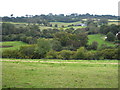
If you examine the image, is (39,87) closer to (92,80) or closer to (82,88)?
(82,88)

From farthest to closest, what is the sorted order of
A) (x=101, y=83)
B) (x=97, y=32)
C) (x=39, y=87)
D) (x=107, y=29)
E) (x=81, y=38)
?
1. (x=97, y=32)
2. (x=107, y=29)
3. (x=81, y=38)
4. (x=101, y=83)
5. (x=39, y=87)

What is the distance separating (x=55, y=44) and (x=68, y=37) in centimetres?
1494

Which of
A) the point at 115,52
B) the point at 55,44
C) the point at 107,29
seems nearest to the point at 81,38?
the point at 55,44

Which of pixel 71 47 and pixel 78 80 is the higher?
pixel 78 80

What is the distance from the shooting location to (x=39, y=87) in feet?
36.7

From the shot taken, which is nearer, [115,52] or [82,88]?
[82,88]

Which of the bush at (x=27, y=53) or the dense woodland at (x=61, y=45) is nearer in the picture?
the bush at (x=27, y=53)

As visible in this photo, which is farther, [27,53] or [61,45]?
[61,45]

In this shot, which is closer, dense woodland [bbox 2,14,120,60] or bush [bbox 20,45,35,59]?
bush [bbox 20,45,35,59]

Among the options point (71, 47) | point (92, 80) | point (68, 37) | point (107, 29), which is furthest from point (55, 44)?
point (92, 80)

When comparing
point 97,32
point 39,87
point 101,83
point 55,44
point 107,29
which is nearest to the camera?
point 39,87

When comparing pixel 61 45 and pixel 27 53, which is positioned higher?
pixel 27 53

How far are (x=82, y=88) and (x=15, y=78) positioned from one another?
179 inches

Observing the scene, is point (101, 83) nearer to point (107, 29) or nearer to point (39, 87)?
point (39, 87)
